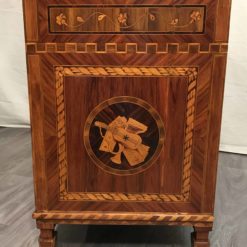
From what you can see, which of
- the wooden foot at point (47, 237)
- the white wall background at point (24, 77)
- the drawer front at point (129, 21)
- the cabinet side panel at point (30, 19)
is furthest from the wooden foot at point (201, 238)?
the white wall background at point (24, 77)

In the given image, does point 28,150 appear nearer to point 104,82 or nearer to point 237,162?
point 237,162

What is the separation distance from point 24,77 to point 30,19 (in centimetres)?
149

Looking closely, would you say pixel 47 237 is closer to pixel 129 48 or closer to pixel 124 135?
pixel 124 135

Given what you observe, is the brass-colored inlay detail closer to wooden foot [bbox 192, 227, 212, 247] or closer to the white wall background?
wooden foot [bbox 192, 227, 212, 247]

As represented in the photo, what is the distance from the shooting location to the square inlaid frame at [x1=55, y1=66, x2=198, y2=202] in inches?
39.4

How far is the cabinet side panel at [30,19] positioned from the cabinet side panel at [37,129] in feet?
0.17

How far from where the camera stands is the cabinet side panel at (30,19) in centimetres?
95

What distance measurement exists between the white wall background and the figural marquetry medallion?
3.68ft

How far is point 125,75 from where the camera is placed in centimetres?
100

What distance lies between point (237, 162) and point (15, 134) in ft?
4.21

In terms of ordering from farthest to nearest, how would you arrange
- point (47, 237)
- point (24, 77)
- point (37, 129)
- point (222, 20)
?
point (24, 77)
point (47, 237)
point (37, 129)
point (222, 20)

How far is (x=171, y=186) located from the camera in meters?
1.10

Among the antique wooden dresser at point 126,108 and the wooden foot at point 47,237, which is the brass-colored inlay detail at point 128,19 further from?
the wooden foot at point 47,237

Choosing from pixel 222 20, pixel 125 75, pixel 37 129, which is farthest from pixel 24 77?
pixel 222 20
